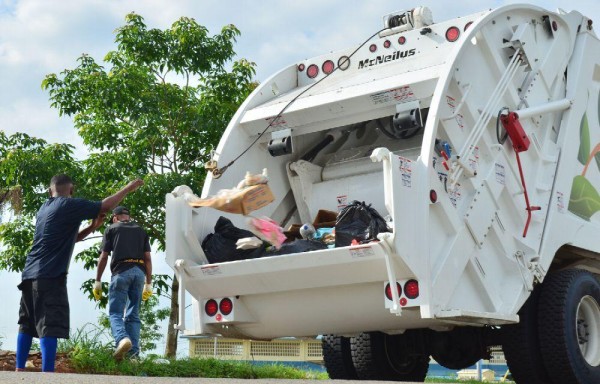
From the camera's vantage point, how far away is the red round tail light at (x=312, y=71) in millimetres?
7879

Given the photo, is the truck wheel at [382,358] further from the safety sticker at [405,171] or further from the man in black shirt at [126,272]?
the safety sticker at [405,171]

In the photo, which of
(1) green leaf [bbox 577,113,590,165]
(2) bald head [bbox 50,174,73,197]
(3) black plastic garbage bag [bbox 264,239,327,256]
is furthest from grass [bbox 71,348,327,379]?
(1) green leaf [bbox 577,113,590,165]

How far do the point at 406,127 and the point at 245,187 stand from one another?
4.07 feet

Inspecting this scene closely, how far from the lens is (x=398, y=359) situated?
315 inches

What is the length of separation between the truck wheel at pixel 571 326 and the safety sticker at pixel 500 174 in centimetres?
84

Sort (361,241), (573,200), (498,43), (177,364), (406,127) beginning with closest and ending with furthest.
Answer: (361,241)
(406,127)
(498,43)
(573,200)
(177,364)

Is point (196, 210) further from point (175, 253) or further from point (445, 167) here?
point (445, 167)

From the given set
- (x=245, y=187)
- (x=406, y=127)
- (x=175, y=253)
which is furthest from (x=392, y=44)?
(x=175, y=253)

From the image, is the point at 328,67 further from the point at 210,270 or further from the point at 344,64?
the point at 210,270

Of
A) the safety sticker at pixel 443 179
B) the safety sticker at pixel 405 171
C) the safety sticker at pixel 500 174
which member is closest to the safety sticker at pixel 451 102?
the safety sticker at pixel 443 179

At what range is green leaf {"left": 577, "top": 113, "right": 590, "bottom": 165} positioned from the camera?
7.69m

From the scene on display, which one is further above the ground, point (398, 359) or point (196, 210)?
point (196, 210)

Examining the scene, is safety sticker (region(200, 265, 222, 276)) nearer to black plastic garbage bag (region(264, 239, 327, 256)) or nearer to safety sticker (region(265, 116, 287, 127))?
black plastic garbage bag (region(264, 239, 327, 256))

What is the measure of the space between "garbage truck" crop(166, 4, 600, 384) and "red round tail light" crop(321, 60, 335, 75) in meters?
0.01
